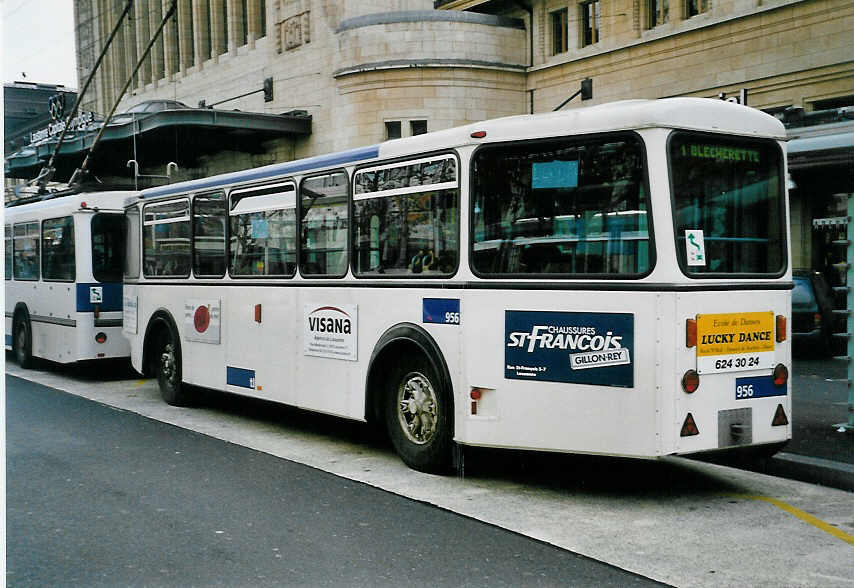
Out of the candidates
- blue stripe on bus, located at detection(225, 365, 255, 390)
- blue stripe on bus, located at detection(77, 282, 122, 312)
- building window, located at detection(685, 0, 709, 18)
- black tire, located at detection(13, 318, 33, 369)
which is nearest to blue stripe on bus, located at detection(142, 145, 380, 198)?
blue stripe on bus, located at detection(225, 365, 255, 390)

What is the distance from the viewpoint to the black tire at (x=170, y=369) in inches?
470

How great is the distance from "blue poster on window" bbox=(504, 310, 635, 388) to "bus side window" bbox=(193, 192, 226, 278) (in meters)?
4.71

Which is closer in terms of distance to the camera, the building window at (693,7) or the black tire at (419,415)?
the black tire at (419,415)

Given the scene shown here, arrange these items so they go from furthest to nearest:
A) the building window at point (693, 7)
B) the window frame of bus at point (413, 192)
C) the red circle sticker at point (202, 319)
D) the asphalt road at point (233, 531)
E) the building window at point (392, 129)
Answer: the building window at point (392, 129) < the building window at point (693, 7) < the red circle sticker at point (202, 319) < the window frame of bus at point (413, 192) < the asphalt road at point (233, 531)

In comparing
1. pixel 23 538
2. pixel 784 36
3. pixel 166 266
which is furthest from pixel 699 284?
pixel 784 36

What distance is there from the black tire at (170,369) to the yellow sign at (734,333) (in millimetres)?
7053

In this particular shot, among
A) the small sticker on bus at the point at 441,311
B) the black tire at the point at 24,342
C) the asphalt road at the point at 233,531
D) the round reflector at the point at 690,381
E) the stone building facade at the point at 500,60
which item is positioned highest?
the stone building facade at the point at 500,60

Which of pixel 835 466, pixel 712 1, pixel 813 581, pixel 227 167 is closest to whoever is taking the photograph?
pixel 813 581

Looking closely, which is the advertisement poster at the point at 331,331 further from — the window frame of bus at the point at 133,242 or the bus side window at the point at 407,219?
the window frame of bus at the point at 133,242

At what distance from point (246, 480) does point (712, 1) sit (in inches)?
875

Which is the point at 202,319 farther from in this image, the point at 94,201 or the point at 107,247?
the point at 94,201

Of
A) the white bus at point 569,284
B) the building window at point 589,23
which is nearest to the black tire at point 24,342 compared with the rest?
the white bus at point 569,284

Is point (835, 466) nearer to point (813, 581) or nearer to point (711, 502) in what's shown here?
point (711, 502)

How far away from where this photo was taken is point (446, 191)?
769 centimetres
